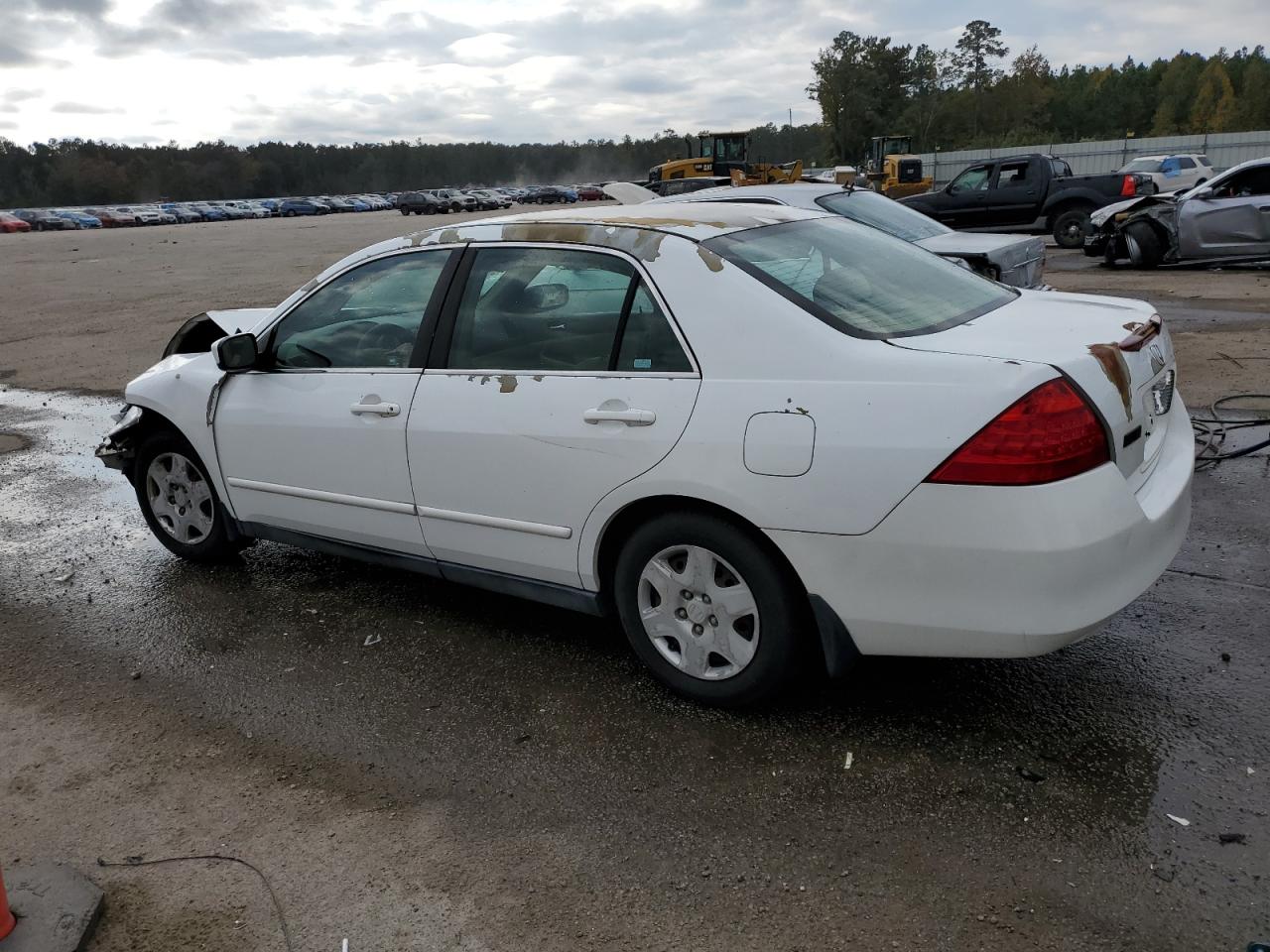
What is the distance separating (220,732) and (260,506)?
1.28 m

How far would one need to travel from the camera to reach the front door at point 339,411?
12.9 ft

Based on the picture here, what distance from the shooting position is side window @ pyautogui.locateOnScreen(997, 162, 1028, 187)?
20047 millimetres

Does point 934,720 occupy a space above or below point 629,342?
below

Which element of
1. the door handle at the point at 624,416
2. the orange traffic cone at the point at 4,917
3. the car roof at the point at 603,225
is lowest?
the orange traffic cone at the point at 4,917

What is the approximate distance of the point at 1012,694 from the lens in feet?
11.2

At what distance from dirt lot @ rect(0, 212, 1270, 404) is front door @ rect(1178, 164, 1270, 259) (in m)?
0.42

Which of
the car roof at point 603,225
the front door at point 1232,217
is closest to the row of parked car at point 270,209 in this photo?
the front door at point 1232,217

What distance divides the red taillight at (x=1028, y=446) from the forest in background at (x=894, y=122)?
70.4 metres

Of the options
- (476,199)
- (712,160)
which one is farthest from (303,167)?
(712,160)

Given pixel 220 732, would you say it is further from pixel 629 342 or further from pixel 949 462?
pixel 949 462

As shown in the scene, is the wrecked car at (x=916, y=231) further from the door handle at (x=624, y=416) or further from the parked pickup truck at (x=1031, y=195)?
the parked pickup truck at (x=1031, y=195)

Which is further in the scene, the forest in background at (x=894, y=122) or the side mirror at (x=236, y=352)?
the forest in background at (x=894, y=122)

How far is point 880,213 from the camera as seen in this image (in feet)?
28.6

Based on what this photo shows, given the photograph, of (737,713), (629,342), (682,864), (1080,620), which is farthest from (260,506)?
(1080,620)
